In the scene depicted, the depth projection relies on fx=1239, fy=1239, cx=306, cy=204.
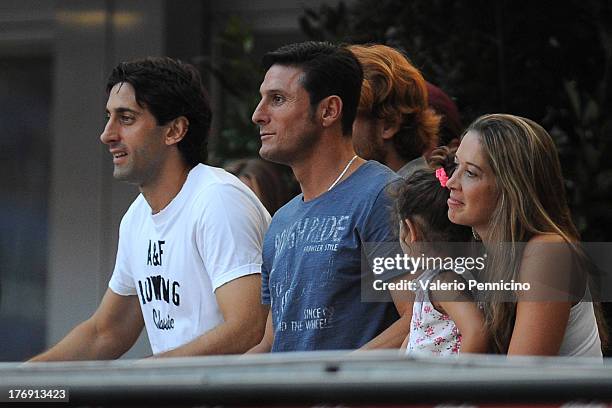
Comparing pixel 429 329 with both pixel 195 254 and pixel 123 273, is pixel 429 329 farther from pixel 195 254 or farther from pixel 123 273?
pixel 123 273

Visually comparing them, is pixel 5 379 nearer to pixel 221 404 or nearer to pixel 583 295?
pixel 221 404

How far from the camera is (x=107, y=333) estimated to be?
3.99 meters

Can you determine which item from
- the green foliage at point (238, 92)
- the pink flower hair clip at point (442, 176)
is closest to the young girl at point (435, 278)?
the pink flower hair clip at point (442, 176)

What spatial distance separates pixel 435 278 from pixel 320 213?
0.51 metres

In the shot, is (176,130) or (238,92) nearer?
(176,130)

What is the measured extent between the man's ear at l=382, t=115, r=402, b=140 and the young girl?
0.60 m

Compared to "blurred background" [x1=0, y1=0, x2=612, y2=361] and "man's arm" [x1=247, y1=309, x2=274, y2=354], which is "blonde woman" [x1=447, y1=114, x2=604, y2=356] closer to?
"man's arm" [x1=247, y1=309, x2=274, y2=354]

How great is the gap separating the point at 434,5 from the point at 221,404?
4612 mm

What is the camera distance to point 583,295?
108 inches

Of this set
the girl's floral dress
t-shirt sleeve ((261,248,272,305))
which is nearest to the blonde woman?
the girl's floral dress

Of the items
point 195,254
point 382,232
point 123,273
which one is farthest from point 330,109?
point 123,273

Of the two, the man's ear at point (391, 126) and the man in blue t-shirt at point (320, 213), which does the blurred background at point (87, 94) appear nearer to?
the man's ear at point (391, 126)

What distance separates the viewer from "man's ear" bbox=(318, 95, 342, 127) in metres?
3.46

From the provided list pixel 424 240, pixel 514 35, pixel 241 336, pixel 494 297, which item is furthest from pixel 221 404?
pixel 514 35
